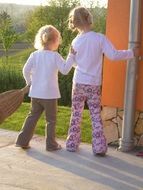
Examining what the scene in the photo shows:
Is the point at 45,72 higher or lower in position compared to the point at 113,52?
lower

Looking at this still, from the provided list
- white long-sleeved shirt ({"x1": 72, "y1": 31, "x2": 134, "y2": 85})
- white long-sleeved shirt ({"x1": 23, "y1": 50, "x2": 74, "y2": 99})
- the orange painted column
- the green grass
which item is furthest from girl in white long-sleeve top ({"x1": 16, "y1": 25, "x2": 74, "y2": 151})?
the green grass

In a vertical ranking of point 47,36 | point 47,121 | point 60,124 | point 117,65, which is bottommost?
point 60,124

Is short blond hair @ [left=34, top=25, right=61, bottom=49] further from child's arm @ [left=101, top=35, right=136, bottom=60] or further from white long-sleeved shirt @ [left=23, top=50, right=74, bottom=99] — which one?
child's arm @ [left=101, top=35, right=136, bottom=60]

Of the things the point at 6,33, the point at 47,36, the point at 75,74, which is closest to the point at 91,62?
the point at 75,74

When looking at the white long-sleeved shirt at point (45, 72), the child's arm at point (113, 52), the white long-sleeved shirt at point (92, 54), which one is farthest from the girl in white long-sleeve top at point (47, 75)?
the child's arm at point (113, 52)

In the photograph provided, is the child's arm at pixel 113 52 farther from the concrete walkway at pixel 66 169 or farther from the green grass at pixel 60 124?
the green grass at pixel 60 124

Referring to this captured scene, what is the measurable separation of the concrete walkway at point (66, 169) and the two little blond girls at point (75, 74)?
7.7 inches

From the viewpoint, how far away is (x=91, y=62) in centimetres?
638

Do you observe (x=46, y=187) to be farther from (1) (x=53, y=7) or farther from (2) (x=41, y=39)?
(1) (x=53, y=7)

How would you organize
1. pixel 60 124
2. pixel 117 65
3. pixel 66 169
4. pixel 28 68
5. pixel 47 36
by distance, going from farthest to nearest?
pixel 60 124 → pixel 117 65 → pixel 28 68 → pixel 47 36 → pixel 66 169

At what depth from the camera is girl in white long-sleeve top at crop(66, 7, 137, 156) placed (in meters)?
6.34

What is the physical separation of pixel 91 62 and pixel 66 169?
1364 millimetres

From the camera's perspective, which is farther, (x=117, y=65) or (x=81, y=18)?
(x=117, y=65)

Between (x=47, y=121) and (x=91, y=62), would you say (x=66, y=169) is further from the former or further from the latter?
(x=91, y=62)
